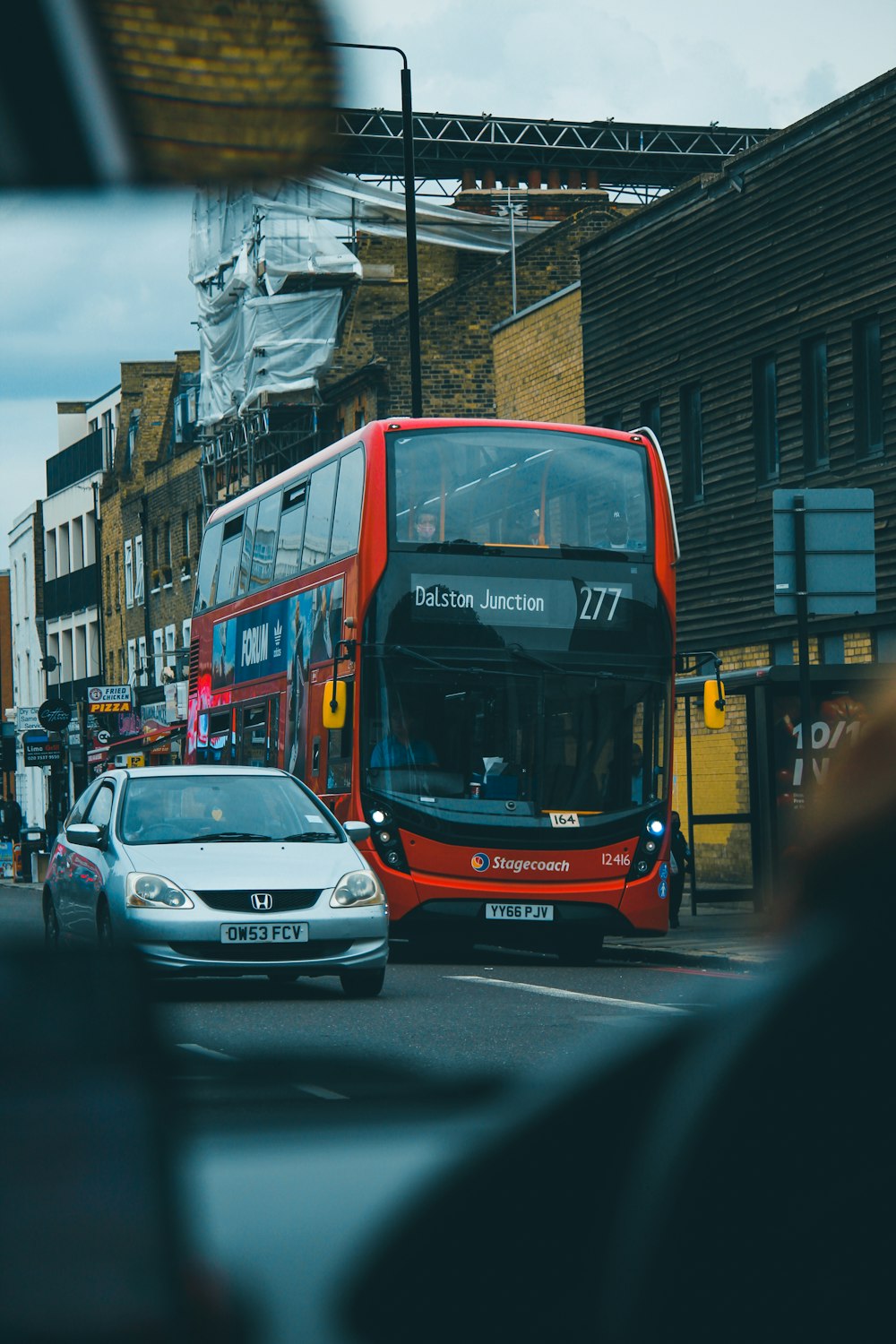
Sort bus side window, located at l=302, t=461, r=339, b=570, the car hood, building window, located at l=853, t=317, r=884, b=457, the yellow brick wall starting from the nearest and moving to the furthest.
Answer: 1. the car hood
2. bus side window, located at l=302, t=461, r=339, b=570
3. building window, located at l=853, t=317, r=884, b=457
4. the yellow brick wall

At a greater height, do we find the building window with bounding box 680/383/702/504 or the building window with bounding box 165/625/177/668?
the building window with bounding box 680/383/702/504

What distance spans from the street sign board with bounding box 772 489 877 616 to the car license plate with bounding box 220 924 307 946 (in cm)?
417

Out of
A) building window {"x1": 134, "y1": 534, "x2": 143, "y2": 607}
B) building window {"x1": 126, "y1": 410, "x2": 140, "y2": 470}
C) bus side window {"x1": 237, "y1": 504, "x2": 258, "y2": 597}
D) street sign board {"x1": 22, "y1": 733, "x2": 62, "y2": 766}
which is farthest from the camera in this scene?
bus side window {"x1": 237, "y1": 504, "x2": 258, "y2": 597}

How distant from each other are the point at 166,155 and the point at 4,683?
2228mm

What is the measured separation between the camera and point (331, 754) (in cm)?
→ 1686

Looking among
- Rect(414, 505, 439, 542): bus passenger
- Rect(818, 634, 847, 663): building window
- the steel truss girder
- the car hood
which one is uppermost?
the steel truss girder

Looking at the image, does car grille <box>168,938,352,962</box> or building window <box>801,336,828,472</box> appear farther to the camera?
building window <box>801,336,828,472</box>

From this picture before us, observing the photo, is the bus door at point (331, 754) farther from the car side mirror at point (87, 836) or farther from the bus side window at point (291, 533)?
the car side mirror at point (87, 836)

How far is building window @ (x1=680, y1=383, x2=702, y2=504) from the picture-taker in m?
25.6

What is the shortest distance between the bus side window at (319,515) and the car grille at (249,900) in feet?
18.1

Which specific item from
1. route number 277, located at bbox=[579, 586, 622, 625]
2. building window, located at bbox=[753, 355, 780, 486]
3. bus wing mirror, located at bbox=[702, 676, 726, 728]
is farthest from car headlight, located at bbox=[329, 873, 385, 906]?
building window, located at bbox=[753, 355, 780, 486]

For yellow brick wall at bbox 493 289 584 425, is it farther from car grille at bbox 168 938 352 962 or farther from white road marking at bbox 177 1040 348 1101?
white road marking at bbox 177 1040 348 1101

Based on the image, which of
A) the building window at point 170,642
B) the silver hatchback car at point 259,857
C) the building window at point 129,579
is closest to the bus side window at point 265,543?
the silver hatchback car at point 259,857

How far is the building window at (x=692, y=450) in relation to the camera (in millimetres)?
25562
